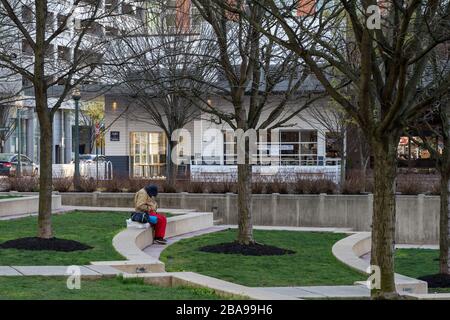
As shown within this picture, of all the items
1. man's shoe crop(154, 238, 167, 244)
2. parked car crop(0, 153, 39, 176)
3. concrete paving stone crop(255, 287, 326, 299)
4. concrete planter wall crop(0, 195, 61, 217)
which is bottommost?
concrete paving stone crop(255, 287, 326, 299)

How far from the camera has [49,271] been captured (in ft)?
36.3

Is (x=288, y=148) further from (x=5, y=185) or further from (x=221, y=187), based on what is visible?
(x=5, y=185)

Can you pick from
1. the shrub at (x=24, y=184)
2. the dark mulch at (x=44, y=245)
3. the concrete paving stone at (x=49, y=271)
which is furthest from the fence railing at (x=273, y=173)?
the concrete paving stone at (x=49, y=271)

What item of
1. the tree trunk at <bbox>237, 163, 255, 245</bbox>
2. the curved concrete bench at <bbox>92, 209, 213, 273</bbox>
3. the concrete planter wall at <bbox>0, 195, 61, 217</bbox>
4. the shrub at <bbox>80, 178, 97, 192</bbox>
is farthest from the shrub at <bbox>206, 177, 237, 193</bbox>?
the tree trunk at <bbox>237, 163, 255, 245</bbox>

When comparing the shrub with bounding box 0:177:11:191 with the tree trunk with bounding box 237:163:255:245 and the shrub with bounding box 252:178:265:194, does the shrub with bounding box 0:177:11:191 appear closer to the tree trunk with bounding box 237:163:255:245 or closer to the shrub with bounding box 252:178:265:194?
the shrub with bounding box 252:178:265:194

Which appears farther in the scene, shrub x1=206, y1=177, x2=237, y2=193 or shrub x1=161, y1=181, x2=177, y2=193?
shrub x1=206, y1=177, x2=237, y2=193

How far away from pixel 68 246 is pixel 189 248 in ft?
9.65

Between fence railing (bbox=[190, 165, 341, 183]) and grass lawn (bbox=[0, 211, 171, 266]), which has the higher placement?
fence railing (bbox=[190, 165, 341, 183])

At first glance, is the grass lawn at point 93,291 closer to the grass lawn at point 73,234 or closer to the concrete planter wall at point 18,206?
the grass lawn at point 73,234

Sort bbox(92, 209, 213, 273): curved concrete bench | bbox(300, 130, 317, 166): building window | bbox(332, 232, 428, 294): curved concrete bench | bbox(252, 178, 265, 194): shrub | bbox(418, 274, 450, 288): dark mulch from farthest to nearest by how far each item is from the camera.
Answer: bbox(300, 130, 317, 166): building window → bbox(252, 178, 265, 194): shrub → bbox(418, 274, 450, 288): dark mulch → bbox(92, 209, 213, 273): curved concrete bench → bbox(332, 232, 428, 294): curved concrete bench

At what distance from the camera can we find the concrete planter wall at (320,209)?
2202 cm

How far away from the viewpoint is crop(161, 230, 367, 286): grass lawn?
12414 mm

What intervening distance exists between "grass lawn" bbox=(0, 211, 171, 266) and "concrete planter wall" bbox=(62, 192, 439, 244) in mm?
3414

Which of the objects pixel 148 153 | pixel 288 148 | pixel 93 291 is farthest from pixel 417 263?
pixel 148 153
